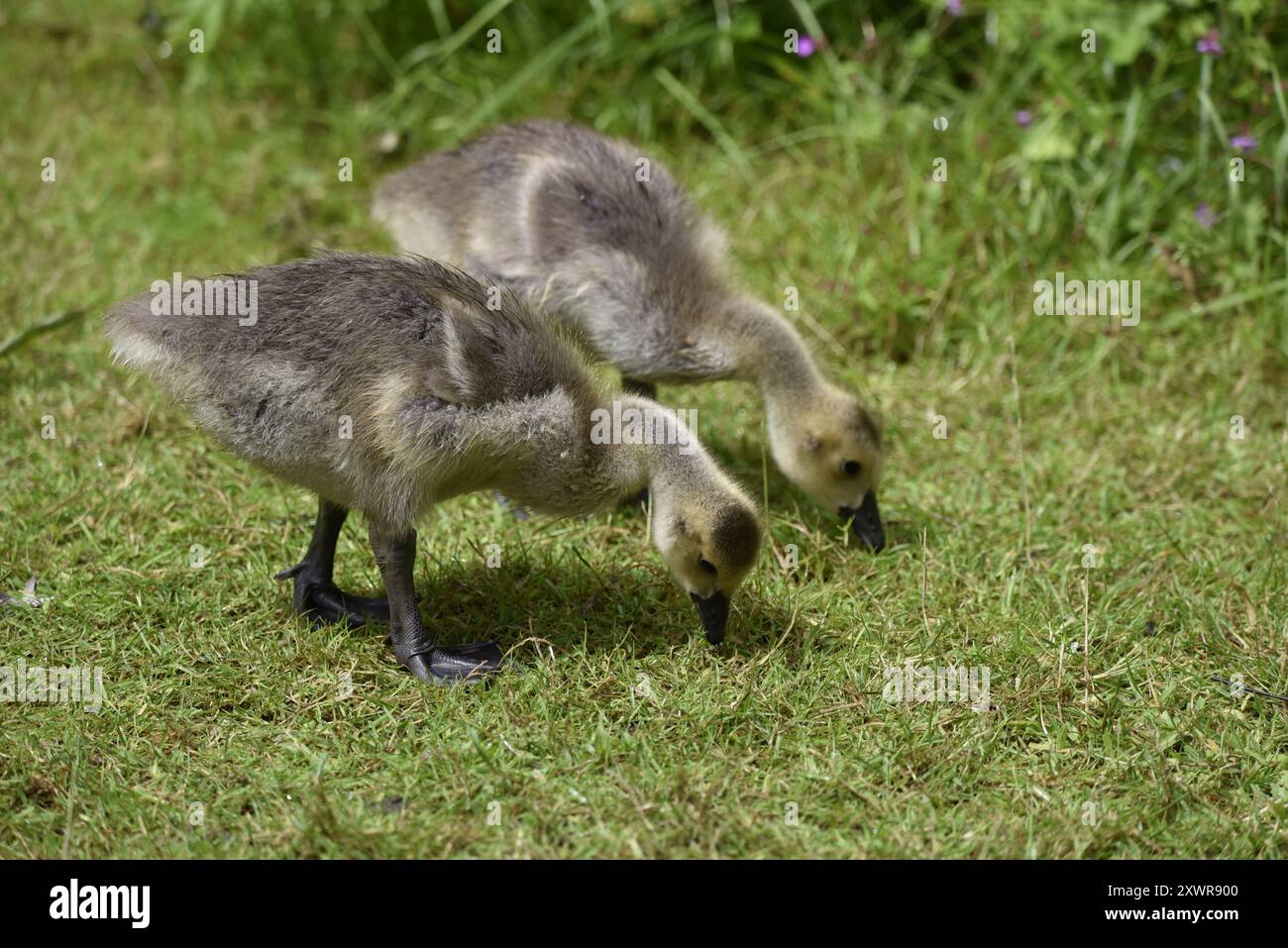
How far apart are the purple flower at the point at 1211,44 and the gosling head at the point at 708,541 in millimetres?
2987

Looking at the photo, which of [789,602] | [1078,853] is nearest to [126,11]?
[789,602]

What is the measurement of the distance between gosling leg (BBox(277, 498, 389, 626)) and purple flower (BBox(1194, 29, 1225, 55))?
3.73 meters

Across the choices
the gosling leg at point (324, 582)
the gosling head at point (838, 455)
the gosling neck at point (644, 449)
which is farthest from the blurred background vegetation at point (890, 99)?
the gosling leg at point (324, 582)

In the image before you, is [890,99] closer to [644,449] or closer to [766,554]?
[766,554]

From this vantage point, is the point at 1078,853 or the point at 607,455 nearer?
the point at 1078,853

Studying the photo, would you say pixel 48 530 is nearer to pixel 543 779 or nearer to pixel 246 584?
pixel 246 584

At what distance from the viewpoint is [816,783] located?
337cm

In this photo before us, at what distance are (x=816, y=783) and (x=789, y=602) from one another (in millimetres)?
800

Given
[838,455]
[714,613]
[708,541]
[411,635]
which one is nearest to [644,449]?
[708,541]

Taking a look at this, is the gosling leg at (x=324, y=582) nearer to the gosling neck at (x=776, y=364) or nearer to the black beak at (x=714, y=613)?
the black beak at (x=714, y=613)

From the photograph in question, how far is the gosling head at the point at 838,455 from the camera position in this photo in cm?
454

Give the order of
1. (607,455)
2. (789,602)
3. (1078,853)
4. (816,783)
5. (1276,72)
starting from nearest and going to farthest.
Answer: (1078,853) < (816,783) < (607,455) < (789,602) < (1276,72)

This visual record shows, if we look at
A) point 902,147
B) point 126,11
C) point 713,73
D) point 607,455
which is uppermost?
point 126,11

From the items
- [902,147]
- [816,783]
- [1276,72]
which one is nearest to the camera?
[816,783]
